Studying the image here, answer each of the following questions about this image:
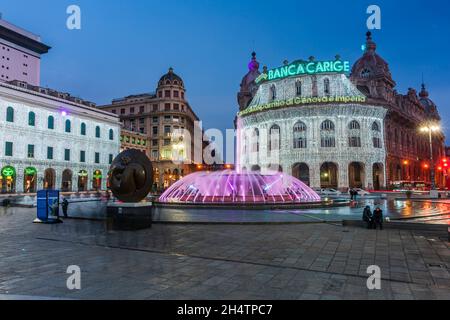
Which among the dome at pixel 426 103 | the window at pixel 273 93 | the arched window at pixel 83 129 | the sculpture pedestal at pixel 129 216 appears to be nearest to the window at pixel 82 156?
the arched window at pixel 83 129

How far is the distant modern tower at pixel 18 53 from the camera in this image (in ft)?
278

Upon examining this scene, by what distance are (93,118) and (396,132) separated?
55044 mm

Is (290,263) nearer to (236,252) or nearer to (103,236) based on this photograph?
(236,252)

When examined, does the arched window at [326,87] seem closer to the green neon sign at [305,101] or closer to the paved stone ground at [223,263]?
the green neon sign at [305,101]

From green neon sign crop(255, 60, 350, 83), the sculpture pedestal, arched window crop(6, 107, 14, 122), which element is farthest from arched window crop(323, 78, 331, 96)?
the sculpture pedestal

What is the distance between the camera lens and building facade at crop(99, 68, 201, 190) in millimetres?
76125

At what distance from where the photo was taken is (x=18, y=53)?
89.5 metres

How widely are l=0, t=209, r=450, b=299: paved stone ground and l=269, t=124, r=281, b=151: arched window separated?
45.2 meters

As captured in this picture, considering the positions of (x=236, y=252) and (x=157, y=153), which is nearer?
(x=236, y=252)


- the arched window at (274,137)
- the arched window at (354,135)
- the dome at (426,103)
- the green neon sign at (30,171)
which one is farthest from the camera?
the dome at (426,103)

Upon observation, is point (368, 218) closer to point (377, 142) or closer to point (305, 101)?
point (305, 101)
